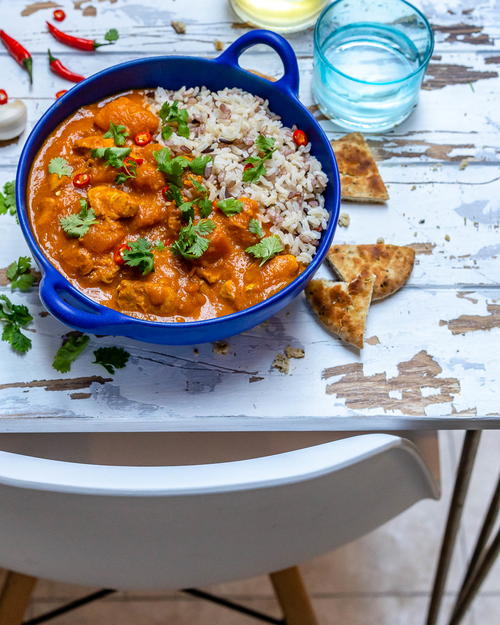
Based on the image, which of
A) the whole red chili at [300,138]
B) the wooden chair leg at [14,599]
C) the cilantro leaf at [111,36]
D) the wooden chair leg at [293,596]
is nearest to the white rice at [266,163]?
the whole red chili at [300,138]

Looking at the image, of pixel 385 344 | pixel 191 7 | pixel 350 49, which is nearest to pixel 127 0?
pixel 191 7

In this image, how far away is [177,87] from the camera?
4.82ft

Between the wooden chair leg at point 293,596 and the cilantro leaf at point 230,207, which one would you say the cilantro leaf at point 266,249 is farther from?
the wooden chair leg at point 293,596

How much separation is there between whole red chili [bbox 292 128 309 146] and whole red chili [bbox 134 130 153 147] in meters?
0.26

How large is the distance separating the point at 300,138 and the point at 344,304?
1.01ft

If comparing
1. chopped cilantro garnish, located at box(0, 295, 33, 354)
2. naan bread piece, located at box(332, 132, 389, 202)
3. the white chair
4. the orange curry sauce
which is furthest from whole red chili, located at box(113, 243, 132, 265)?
naan bread piece, located at box(332, 132, 389, 202)

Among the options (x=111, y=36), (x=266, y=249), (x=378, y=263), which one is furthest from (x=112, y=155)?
(x=378, y=263)

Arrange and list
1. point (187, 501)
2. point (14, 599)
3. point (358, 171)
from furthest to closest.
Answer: point (14, 599) < point (358, 171) < point (187, 501)

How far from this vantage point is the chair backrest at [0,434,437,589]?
1057 millimetres

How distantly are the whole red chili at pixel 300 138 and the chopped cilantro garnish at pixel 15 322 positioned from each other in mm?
567

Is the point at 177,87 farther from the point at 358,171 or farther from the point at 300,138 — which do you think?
the point at 358,171

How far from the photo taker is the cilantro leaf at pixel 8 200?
4.74 feet

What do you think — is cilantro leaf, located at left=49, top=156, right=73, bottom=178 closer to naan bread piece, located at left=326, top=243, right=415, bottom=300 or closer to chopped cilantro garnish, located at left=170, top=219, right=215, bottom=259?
chopped cilantro garnish, located at left=170, top=219, right=215, bottom=259

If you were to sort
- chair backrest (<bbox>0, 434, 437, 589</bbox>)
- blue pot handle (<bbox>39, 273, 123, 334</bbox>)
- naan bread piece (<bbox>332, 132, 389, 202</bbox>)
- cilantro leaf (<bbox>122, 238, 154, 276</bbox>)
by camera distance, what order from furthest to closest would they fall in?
naan bread piece (<bbox>332, 132, 389, 202</bbox>) → cilantro leaf (<bbox>122, 238, 154, 276</bbox>) → blue pot handle (<bbox>39, 273, 123, 334</bbox>) → chair backrest (<bbox>0, 434, 437, 589</bbox>)
